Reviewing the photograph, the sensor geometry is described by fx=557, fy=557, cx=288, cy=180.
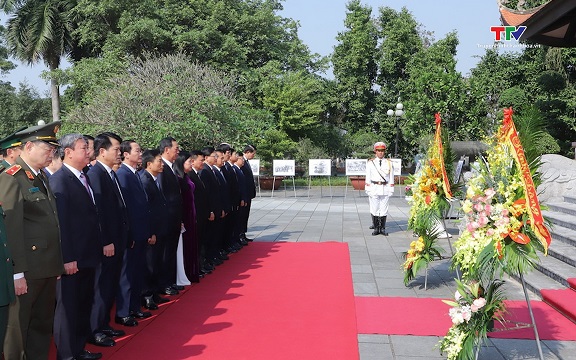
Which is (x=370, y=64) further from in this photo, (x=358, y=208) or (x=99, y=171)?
(x=99, y=171)

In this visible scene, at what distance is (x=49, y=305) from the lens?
3.84 meters

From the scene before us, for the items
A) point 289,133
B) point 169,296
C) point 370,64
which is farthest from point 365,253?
point 370,64

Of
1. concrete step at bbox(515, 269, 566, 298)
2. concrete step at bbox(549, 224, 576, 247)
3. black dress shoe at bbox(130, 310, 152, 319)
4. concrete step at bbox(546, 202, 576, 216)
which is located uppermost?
concrete step at bbox(546, 202, 576, 216)

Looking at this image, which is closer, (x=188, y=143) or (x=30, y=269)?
(x=30, y=269)

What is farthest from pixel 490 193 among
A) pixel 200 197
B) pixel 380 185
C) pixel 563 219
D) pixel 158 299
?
pixel 380 185

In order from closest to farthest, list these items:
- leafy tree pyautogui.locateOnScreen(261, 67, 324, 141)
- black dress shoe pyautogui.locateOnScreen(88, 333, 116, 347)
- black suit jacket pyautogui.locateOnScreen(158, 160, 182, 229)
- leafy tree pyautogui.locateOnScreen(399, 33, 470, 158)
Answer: black dress shoe pyautogui.locateOnScreen(88, 333, 116, 347) → black suit jacket pyautogui.locateOnScreen(158, 160, 182, 229) → leafy tree pyautogui.locateOnScreen(399, 33, 470, 158) → leafy tree pyautogui.locateOnScreen(261, 67, 324, 141)

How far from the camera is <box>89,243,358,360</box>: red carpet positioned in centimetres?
455

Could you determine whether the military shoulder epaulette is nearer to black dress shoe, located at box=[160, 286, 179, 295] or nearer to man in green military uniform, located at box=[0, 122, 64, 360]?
man in green military uniform, located at box=[0, 122, 64, 360]

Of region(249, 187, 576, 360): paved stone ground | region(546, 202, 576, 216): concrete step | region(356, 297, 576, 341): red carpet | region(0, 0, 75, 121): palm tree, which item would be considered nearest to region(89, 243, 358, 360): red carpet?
region(356, 297, 576, 341): red carpet

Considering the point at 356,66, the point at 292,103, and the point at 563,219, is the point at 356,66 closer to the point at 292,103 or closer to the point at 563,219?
the point at 292,103

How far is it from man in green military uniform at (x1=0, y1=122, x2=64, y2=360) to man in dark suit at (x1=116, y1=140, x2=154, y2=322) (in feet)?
4.78

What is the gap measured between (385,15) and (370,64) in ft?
10.7

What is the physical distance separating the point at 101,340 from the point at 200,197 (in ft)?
9.61

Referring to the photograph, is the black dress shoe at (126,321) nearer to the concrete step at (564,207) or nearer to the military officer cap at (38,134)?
the military officer cap at (38,134)
